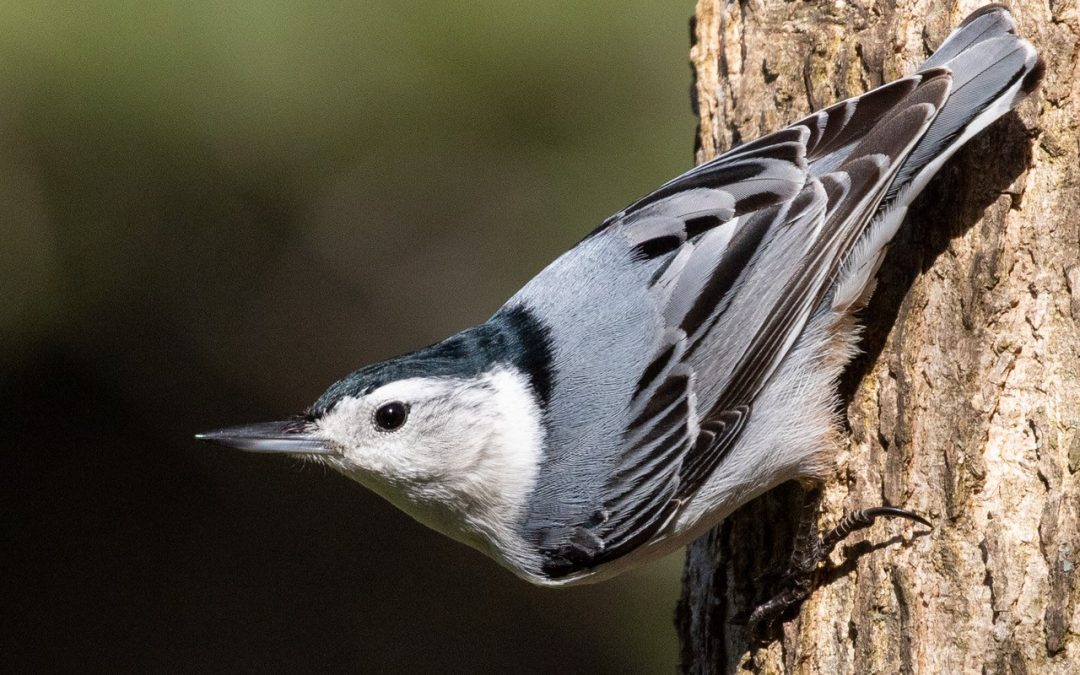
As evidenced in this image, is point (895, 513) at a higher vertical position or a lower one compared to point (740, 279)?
lower

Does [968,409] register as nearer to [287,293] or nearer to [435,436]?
[435,436]

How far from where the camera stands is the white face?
7.22ft

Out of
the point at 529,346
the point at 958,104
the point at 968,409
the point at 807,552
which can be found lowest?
the point at 807,552

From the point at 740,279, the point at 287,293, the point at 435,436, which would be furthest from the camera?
the point at 287,293

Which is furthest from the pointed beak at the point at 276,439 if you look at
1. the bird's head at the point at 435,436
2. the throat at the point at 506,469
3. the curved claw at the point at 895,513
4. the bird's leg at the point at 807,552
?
the curved claw at the point at 895,513

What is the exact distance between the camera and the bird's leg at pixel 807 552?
213 centimetres

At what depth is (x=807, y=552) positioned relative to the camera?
86.4 inches

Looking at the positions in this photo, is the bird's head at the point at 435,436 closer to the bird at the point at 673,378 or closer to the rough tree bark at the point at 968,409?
the bird at the point at 673,378

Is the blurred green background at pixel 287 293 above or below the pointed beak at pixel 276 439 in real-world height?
above

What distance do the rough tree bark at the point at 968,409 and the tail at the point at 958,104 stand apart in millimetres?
66

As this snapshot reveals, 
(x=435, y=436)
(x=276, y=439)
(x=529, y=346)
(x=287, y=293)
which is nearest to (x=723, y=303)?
(x=529, y=346)

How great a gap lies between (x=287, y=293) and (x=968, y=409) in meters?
3.48

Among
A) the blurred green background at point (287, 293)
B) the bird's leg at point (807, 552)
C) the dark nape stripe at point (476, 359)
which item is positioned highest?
the blurred green background at point (287, 293)

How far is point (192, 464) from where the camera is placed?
5.02 metres
